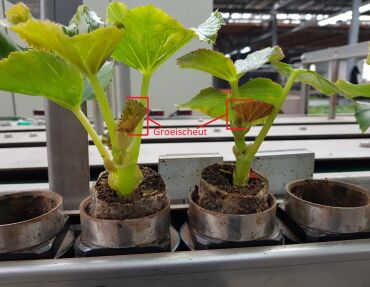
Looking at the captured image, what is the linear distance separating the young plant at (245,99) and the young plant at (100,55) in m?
0.04

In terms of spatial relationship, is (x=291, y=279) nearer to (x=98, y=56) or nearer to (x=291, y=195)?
(x=291, y=195)

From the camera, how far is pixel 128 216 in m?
0.33

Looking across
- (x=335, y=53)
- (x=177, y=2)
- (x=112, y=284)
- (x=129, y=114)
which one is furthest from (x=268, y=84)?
(x=177, y=2)

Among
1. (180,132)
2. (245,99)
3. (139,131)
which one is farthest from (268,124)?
(180,132)

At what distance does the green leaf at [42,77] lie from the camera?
0.90 ft

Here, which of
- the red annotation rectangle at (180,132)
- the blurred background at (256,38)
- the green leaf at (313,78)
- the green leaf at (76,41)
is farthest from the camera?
the blurred background at (256,38)

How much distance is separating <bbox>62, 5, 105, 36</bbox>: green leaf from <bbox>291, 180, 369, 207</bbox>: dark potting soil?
0.34 meters

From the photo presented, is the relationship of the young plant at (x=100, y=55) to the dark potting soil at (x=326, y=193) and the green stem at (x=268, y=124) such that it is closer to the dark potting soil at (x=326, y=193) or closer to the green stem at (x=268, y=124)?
the green stem at (x=268, y=124)

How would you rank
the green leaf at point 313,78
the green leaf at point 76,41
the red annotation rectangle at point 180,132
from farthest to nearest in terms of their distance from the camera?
the red annotation rectangle at point 180,132
the green leaf at point 313,78
the green leaf at point 76,41

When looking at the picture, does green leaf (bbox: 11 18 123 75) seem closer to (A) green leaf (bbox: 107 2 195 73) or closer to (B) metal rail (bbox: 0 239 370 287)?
(A) green leaf (bbox: 107 2 195 73)

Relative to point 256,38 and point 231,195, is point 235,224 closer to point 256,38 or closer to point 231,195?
point 231,195

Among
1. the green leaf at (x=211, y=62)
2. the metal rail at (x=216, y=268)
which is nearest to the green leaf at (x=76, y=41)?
the green leaf at (x=211, y=62)

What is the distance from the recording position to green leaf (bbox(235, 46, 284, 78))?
0.34 m

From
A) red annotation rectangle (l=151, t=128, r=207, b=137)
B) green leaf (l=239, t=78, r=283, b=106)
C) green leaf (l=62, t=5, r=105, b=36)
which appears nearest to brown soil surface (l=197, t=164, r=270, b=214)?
green leaf (l=239, t=78, r=283, b=106)
